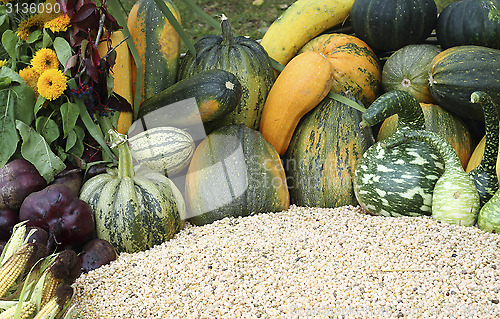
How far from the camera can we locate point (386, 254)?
6.16ft

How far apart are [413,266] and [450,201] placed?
0.50 m

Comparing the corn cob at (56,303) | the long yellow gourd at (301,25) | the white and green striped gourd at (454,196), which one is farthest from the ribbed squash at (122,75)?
the white and green striped gourd at (454,196)

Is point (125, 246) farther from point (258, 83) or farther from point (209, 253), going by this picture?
point (258, 83)

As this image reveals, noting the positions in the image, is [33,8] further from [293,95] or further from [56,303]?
[56,303]

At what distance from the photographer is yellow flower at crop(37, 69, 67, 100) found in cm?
215

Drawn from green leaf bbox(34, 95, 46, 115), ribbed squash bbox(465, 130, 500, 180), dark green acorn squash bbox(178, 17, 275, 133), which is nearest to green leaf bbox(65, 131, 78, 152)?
green leaf bbox(34, 95, 46, 115)

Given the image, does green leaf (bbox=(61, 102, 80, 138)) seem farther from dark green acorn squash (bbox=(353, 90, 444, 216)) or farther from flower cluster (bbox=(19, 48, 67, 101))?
dark green acorn squash (bbox=(353, 90, 444, 216))

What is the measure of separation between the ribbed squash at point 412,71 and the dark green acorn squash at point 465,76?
0.42ft

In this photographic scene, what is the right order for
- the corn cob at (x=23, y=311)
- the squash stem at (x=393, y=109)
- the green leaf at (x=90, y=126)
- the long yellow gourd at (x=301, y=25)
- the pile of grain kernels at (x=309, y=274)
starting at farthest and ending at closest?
1. the long yellow gourd at (x=301, y=25)
2. the green leaf at (x=90, y=126)
3. the squash stem at (x=393, y=109)
4. the pile of grain kernels at (x=309, y=274)
5. the corn cob at (x=23, y=311)

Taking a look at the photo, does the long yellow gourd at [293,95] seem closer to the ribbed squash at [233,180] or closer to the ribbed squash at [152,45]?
the ribbed squash at [233,180]

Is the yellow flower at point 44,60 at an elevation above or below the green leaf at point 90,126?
above

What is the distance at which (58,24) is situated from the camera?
7.48 ft

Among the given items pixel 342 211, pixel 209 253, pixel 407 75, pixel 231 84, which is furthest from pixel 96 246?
pixel 407 75

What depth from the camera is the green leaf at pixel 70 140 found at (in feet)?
7.52
